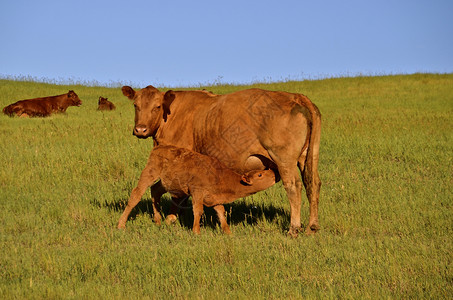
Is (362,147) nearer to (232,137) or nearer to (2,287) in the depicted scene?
(232,137)

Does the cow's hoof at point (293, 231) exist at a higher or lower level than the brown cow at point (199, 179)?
lower

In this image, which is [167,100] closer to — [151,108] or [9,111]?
[151,108]

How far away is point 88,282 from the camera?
19.8 ft

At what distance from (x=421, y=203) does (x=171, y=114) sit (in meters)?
4.57

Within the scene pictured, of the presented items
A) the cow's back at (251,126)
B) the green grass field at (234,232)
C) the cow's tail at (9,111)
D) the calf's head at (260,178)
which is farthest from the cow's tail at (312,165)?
the cow's tail at (9,111)

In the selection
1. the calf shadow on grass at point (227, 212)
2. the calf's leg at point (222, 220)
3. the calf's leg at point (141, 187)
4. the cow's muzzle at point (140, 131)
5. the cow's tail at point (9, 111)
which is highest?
the cow's muzzle at point (140, 131)

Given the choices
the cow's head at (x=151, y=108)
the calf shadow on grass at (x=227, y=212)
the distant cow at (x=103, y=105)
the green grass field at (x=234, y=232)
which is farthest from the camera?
the distant cow at (x=103, y=105)

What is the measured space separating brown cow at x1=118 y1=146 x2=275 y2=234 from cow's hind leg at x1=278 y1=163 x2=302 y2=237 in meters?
0.20

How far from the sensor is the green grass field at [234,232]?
590 centimetres

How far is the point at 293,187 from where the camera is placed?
25.6ft

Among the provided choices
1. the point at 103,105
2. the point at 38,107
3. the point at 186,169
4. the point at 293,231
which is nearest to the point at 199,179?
the point at 186,169

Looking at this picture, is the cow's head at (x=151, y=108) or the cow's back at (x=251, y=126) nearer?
the cow's back at (x=251, y=126)

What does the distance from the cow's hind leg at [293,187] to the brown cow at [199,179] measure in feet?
0.67

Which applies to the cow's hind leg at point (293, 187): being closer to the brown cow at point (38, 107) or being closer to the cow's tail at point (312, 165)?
the cow's tail at point (312, 165)
